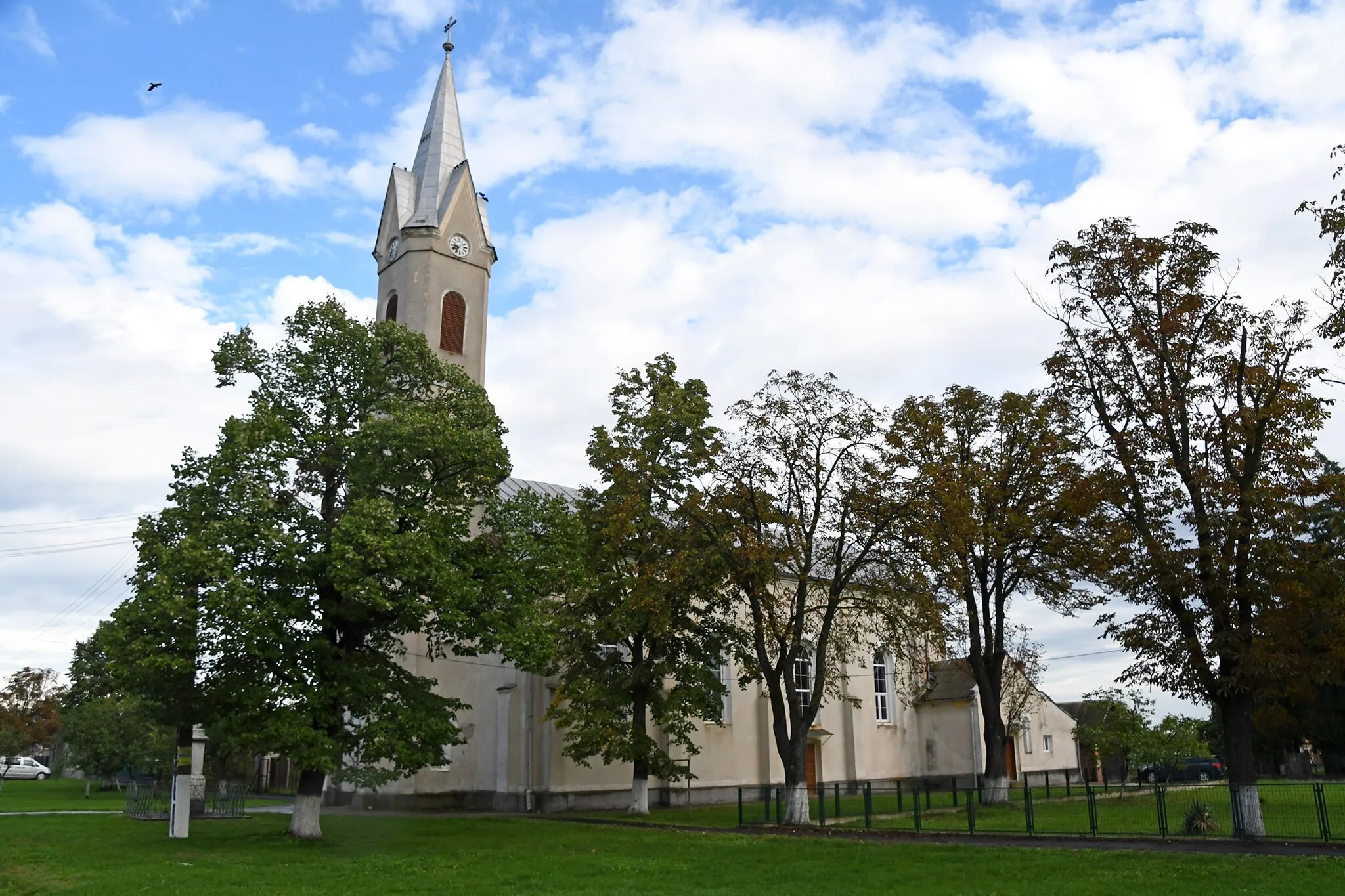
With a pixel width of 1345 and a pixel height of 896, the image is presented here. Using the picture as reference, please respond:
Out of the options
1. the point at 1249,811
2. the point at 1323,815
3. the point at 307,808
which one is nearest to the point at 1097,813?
the point at 1249,811

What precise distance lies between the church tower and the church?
58 millimetres

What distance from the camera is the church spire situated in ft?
140

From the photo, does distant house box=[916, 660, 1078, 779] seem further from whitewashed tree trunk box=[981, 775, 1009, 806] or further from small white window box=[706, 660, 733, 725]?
whitewashed tree trunk box=[981, 775, 1009, 806]

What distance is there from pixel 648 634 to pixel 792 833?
8.23m

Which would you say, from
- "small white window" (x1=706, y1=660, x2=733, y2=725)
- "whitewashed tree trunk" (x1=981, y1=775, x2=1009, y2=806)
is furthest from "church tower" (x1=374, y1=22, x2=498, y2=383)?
"whitewashed tree trunk" (x1=981, y1=775, x2=1009, y2=806)

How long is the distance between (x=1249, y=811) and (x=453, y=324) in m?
30.5

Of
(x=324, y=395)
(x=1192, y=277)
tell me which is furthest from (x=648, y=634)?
(x=1192, y=277)

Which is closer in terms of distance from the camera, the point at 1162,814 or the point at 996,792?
the point at 1162,814

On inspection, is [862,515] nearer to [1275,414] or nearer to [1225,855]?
[1275,414]

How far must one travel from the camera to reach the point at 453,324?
134ft

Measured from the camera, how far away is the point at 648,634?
31.5 meters

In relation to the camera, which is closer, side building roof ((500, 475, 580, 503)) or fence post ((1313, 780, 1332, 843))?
fence post ((1313, 780, 1332, 843))

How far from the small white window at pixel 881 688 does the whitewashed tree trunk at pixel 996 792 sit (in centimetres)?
1527

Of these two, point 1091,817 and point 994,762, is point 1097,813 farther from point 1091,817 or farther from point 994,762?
point 994,762
